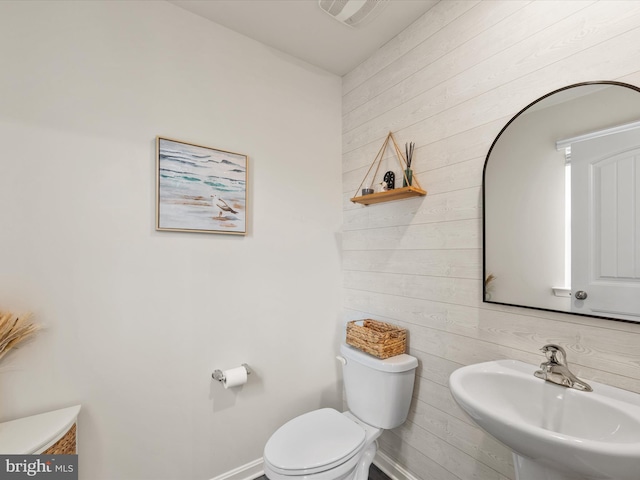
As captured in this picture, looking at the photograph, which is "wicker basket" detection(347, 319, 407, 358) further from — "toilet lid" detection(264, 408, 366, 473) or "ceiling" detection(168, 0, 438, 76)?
"ceiling" detection(168, 0, 438, 76)

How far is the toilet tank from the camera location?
4.99 feet

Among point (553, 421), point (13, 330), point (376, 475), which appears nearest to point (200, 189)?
point (13, 330)

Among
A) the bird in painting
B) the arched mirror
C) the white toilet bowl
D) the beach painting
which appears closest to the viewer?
the arched mirror

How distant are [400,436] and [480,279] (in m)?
1.04

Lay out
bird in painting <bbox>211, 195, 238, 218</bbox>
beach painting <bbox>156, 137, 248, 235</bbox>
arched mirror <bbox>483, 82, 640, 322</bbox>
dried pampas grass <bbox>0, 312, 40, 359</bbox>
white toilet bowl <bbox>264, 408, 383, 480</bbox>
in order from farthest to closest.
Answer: bird in painting <bbox>211, 195, 238, 218</bbox> < beach painting <bbox>156, 137, 248, 235</bbox> < white toilet bowl <bbox>264, 408, 383, 480</bbox> < dried pampas grass <bbox>0, 312, 40, 359</bbox> < arched mirror <bbox>483, 82, 640, 322</bbox>

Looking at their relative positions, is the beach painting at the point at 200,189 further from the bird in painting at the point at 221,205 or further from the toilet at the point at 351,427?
the toilet at the point at 351,427

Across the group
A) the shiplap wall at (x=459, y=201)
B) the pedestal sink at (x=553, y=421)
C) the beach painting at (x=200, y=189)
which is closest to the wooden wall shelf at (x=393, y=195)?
the shiplap wall at (x=459, y=201)

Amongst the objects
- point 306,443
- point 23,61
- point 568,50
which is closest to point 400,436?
point 306,443

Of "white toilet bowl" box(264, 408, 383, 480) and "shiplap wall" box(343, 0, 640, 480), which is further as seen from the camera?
"white toilet bowl" box(264, 408, 383, 480)

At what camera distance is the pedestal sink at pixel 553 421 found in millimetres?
708

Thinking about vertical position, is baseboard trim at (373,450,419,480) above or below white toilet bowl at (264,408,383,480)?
below

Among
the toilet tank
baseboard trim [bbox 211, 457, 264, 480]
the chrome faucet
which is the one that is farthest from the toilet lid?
the chrome faucet

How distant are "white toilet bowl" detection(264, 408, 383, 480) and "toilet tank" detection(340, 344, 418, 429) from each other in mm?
78

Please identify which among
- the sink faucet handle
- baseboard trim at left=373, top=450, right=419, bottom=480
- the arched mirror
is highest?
the arched mirror
